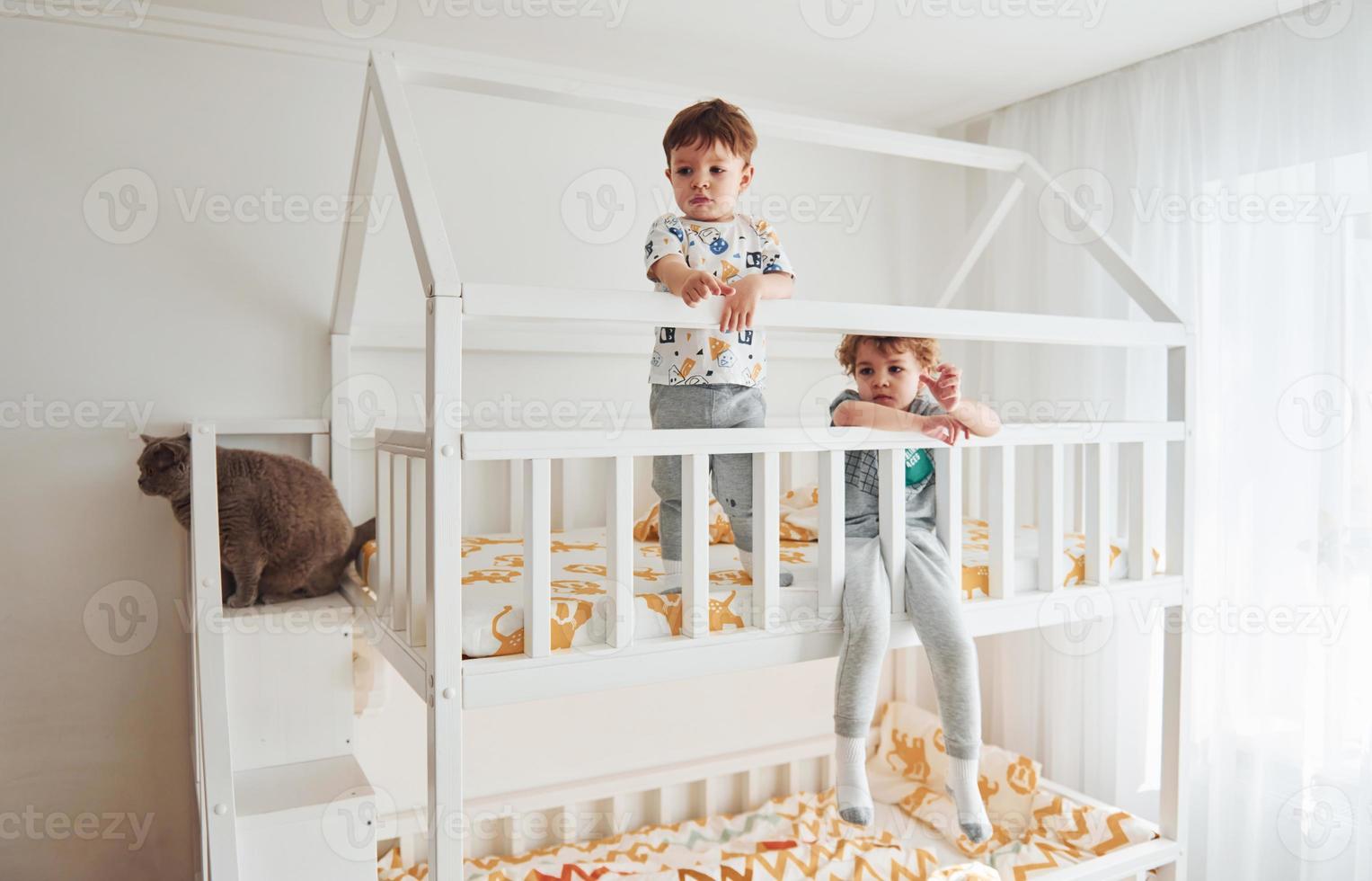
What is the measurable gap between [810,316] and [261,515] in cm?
108

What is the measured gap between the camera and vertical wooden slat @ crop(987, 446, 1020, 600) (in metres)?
1.72

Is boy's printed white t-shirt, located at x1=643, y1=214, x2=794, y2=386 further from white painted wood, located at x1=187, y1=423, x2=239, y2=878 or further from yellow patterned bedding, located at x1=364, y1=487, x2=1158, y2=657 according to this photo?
white painted wood, located at x1=187, y1=423, x2=239, y2=878

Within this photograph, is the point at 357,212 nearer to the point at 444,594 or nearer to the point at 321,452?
the point at 321,452

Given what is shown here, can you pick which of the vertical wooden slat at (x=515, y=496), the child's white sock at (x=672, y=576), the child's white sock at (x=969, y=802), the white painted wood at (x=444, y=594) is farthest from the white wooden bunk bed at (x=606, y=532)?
the vertical wooden slat at (x=515, y=496)

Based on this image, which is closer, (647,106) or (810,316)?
(810,316)

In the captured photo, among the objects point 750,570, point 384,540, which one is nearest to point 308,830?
point 384,540

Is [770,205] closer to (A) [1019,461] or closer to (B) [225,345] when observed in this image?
(A) [1019,461]

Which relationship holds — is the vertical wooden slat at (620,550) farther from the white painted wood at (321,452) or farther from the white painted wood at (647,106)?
the white painted wood at (321,452)

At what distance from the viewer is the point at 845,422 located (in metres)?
1.65

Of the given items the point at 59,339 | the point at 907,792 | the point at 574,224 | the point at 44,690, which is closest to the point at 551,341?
the point at 574,224

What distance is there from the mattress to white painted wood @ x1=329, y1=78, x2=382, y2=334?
0.57 m

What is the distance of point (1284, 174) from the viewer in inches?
84.6

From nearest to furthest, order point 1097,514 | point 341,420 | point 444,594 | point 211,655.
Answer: point 444,594
point 211,655
point 1097,514
point 341,420

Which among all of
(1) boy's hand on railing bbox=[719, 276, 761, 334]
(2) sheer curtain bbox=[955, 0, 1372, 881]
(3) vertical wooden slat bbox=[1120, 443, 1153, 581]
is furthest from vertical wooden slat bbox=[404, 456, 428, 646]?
(2) sheer curtain bbox=[955, 0, 1372, 881]
